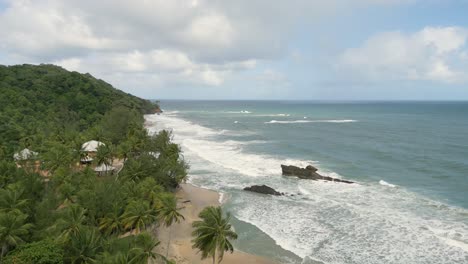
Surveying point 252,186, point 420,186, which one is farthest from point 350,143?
point 252,186

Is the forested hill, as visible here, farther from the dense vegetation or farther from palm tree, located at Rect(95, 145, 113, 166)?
palm tree, located at Rect(95, 145, 113, 166)

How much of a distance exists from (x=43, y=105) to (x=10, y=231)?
73.3 m

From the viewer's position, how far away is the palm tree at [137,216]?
27797mm

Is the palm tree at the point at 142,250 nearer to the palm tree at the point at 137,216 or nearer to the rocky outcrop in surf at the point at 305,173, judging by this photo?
the palm tree at the point at 137,216

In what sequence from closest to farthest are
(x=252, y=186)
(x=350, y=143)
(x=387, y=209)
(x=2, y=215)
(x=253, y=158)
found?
(x=2, y=215) → (x=387, y=209) → (x=252, y=186) → (x=253, y=158) → (x=350, y=143)

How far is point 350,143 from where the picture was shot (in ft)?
288

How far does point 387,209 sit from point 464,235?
28.2 ft

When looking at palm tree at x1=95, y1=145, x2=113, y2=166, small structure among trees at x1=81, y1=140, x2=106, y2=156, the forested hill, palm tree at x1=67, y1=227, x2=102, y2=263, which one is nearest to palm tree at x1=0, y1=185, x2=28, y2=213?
palm tree at x1=67, y1=227, x2=102, y2=263

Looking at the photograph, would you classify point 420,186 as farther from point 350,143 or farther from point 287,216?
point 350,143

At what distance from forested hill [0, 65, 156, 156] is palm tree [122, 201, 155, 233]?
99.1ft

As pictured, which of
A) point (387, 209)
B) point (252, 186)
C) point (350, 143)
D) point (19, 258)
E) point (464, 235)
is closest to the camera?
point (19, 258)

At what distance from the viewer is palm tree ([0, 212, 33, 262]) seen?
2483cm

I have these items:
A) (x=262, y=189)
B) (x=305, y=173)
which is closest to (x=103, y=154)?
(x=262, y=189)

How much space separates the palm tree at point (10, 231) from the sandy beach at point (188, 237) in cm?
1085
